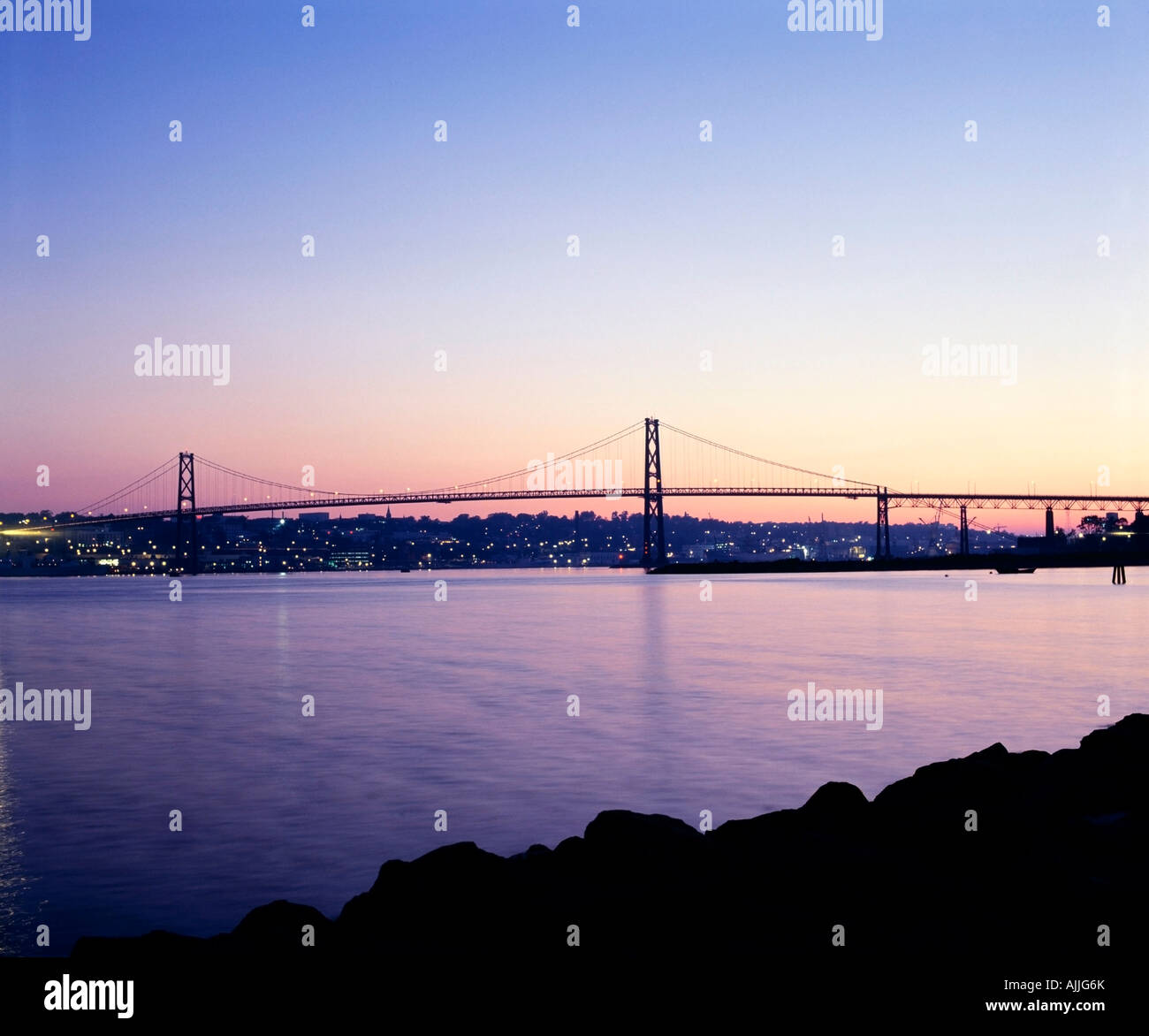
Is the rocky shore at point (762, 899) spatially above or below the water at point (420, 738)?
above

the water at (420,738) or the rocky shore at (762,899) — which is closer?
the rocky shore at (762,899)

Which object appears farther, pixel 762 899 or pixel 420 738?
pixel 420 738

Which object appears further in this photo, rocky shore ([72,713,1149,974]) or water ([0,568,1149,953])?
water ([0,568,1149,953])

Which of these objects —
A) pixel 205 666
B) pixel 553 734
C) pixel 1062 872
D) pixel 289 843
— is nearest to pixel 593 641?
pixel 205 666

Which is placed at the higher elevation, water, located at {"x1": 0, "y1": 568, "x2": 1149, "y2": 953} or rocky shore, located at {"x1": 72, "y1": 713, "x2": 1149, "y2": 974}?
rocky shore, located at {"x1": 72, "y1": 713, "x2": 1149, "y2": 974}
